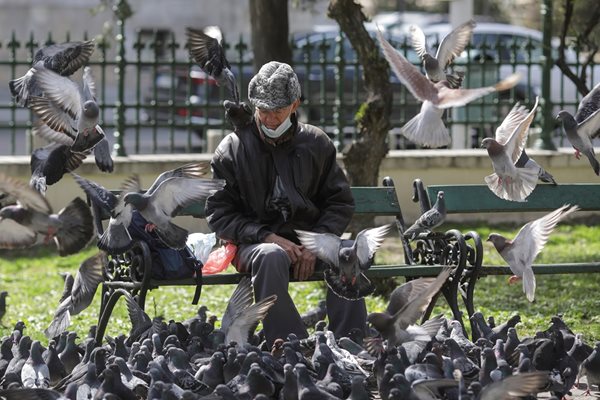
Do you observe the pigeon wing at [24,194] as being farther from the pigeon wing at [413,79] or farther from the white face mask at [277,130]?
the pigeon wing at [413,79]

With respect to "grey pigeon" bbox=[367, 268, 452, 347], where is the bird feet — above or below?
above

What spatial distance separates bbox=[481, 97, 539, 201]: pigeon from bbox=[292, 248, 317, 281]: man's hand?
968mm

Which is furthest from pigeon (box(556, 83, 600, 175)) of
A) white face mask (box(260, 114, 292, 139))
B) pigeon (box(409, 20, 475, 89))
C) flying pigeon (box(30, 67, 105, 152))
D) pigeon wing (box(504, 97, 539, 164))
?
flying pigeon (box(30, 67, 105, 152))

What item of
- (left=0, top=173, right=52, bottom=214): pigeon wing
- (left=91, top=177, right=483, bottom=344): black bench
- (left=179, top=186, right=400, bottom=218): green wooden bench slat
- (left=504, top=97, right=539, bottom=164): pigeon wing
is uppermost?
(left=504, top=97, right=539, bottom=164): pigeon wing

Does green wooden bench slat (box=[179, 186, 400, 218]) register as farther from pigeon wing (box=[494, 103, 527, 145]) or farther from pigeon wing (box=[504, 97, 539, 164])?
pigeon wing (box=[504, 97, 539, 164])

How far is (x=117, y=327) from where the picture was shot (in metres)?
8.30

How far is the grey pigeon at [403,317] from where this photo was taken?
18.5 feet

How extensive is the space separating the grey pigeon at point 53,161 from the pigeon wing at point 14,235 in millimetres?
518

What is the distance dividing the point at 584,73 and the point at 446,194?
13.5 feet

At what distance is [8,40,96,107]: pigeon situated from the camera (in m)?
6.55

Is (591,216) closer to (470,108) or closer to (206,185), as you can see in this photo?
(470,108)

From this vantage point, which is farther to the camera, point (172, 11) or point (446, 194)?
point (172, 11)

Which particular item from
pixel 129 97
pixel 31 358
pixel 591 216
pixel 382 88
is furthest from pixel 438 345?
pixel 129 97

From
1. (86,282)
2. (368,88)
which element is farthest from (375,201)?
(368,88)
